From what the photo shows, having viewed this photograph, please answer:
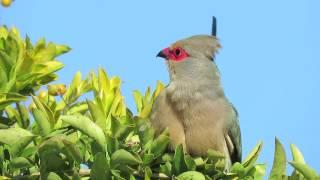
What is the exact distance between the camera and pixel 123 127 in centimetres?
301

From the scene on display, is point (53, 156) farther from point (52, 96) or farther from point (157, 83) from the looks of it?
point (157, 83)

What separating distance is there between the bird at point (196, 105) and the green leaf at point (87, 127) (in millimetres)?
1035

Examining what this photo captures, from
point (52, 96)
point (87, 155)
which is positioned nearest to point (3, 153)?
point (87, 155)

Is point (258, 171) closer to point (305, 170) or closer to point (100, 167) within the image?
point (305, 170)

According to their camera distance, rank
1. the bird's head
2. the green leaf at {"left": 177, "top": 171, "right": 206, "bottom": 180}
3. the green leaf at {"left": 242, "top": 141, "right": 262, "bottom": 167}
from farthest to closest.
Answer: the bird's head
the green leaf at {"left": 242, "top": 141, "right": 262, "bottom": 167}
the green leaf at {"left": 177, "top": 171, "right": 206, "bottom": 180}

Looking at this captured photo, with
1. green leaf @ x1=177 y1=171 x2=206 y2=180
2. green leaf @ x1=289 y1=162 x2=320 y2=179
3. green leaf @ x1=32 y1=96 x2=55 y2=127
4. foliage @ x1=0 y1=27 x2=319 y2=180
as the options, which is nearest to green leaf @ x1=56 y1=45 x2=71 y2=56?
foliage @ x1=0 y1=27 x2=319 y2=180

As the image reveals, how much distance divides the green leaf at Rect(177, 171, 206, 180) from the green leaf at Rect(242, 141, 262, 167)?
54 centimetres

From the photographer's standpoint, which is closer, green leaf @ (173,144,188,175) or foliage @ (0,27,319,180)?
foliage @ (0,27,319,180)

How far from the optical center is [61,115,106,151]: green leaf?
2.87 metres

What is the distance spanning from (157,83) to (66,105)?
0.80 m

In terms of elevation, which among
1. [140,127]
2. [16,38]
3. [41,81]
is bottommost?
[140,127]

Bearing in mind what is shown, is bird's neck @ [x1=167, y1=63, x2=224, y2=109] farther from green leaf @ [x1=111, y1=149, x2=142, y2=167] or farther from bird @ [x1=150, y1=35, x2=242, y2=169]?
green leaf @ [x1=111, y1=149, x2=142, y2=167]

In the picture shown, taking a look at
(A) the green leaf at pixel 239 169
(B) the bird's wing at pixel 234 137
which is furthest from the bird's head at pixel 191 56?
(A) the green leaf at pixel 239 169

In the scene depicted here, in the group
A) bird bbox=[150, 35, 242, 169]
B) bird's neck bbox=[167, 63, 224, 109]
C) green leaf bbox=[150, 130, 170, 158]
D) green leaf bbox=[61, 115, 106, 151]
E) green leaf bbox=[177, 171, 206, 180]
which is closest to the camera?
green leaf bbox=[61, 115, 106, 151]
